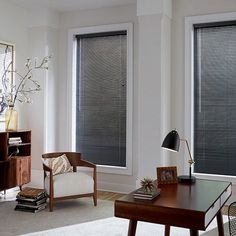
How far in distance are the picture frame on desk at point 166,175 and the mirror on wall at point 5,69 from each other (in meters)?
3.06

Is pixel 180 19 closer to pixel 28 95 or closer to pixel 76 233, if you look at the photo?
pixel 28 95

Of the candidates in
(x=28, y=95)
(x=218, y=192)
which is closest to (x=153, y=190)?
(x=218, y=192)

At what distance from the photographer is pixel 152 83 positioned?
4617 millimetres

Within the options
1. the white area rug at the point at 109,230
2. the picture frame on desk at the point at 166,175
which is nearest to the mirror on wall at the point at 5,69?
the white area rug at the point at 109,230

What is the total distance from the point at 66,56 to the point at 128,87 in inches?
51.7

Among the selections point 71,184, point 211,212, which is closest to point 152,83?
point 71,184

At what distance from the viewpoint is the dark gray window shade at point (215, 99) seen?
4.64 metres

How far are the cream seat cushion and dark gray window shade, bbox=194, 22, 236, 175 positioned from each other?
1.61 metres

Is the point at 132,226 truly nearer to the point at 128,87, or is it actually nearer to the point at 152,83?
the point at 152,83

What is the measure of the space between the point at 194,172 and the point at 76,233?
211 centimetres

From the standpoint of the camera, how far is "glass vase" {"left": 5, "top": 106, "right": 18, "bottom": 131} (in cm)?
498

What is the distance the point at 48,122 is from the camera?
562 cm

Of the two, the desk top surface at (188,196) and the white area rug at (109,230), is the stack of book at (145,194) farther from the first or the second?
the white area rug at (109,230)

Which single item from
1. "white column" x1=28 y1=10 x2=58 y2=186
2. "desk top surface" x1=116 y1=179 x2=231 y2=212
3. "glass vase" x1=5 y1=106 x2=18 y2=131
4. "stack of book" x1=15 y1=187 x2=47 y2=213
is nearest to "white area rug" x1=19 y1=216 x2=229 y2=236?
"stack of book" x1=15 y1=187 x2=47 y2=213
